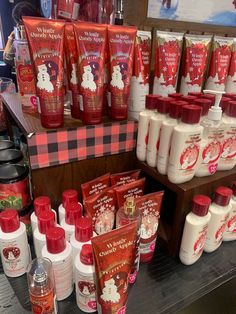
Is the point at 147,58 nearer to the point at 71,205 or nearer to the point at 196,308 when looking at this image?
the point at 71,205

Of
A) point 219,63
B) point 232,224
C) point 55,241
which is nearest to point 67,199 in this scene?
point 55,241

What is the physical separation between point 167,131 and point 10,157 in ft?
1.64

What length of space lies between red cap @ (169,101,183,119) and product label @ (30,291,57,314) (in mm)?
468

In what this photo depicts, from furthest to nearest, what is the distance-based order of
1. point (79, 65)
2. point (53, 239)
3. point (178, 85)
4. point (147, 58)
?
point (178, 85) < point (147, 58) < point (79, 65) < point (53, 239)

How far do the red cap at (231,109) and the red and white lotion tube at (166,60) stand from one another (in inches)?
8.1

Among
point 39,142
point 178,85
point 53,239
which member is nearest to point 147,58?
point 178,85

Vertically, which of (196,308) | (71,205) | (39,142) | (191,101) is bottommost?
(196,308)

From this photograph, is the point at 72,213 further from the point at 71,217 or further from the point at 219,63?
the point at 219,63

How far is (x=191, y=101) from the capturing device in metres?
0.65

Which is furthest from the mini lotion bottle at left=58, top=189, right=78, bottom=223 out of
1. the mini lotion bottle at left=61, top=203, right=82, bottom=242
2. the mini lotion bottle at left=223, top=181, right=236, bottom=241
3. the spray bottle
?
the mini lotion bottle at left=223, top=181, right=236, bottom=241

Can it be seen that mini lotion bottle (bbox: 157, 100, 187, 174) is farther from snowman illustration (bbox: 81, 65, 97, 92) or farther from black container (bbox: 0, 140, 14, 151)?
black container (bbox: 0, 140, 14, 151)

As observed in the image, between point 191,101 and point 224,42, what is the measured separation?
34 centimetres

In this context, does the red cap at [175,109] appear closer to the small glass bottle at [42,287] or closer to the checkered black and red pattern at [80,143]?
the checkered black and red pattern at [80,143]

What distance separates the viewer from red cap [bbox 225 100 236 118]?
65 cm
